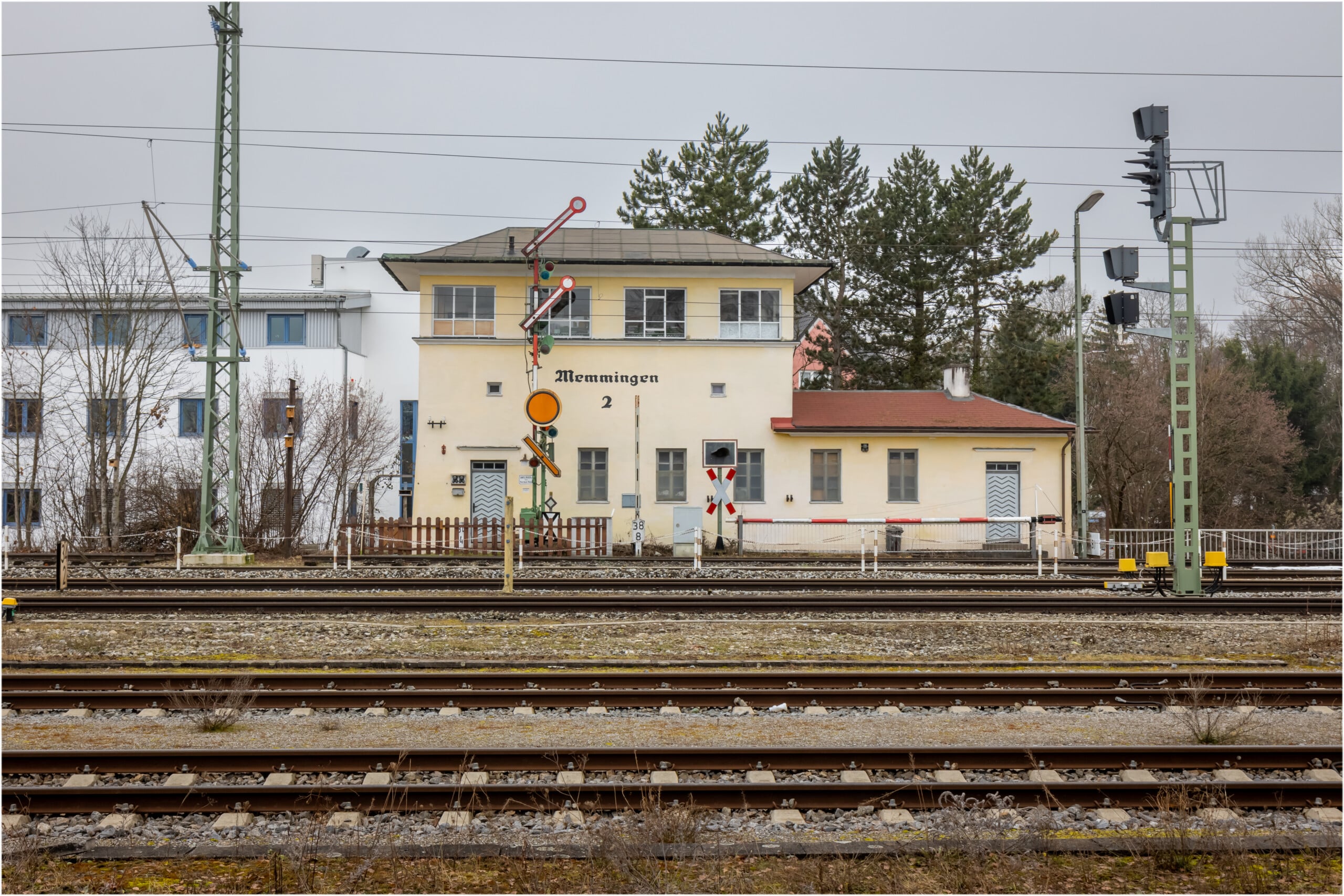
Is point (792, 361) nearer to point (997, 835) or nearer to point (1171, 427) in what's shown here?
point (1171, 427)

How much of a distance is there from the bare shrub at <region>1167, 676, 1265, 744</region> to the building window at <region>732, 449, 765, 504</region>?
2255cm

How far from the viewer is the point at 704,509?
32.1 m

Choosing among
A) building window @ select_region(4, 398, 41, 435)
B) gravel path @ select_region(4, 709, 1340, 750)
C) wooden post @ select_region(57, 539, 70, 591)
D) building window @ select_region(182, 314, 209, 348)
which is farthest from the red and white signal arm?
building window @ select_region(182, 314, 209, 348)

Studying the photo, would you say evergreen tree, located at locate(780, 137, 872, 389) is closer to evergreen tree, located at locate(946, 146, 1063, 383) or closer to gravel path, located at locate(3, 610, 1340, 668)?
evergreen tree, located at locate(946, 146, 1063, 383)

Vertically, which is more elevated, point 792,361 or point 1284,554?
point 792,361

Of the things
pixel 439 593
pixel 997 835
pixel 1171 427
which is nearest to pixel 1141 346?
pixel 1171 427

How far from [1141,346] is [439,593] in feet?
132

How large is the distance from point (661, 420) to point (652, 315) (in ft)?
11.2

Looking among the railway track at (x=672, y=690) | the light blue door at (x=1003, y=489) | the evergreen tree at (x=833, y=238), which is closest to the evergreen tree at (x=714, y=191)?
the evergreen tree at (x=833, y=238)

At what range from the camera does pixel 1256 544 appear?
1168 inches

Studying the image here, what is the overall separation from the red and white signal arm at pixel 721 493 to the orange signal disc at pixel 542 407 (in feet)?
14.7

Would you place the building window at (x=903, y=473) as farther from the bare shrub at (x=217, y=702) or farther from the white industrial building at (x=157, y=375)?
the bare shrub at (x=217, y=702)

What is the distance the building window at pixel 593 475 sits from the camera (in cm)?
3319

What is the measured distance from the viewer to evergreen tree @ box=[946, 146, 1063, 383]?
48250 mm
